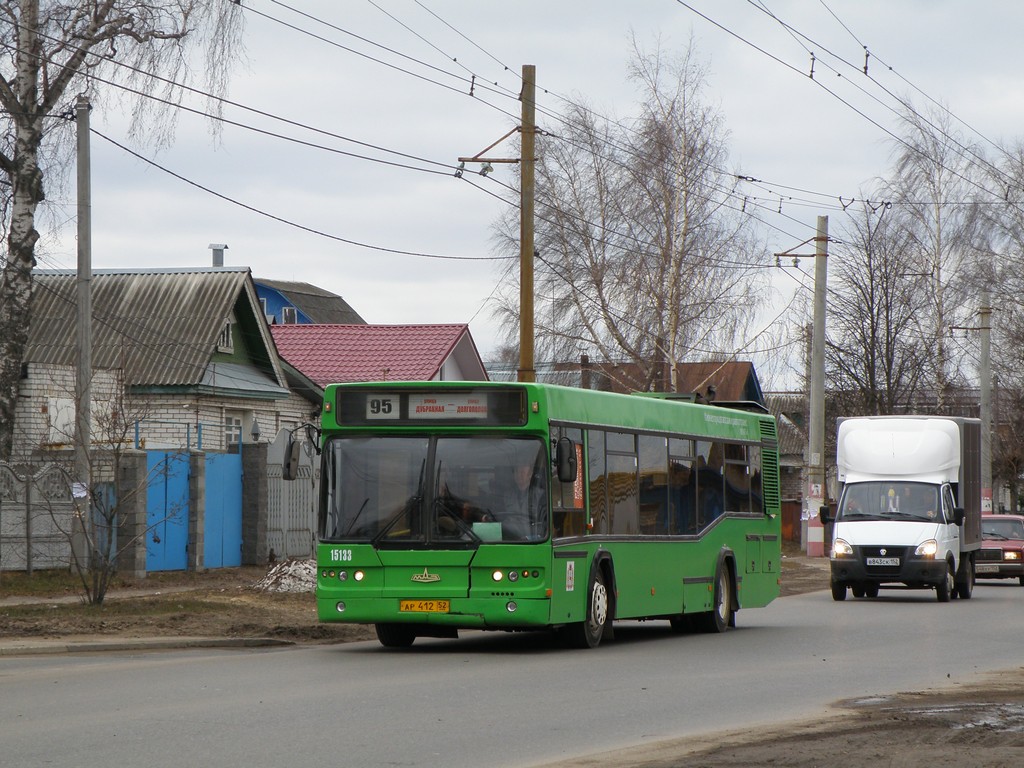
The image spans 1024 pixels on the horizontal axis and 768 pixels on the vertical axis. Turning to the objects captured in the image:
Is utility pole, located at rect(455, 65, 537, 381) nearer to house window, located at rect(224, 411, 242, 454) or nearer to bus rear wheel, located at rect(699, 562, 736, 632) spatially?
bus rear wheel, located at rect(699, 562, 736, 632)

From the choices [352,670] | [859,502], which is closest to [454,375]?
[859,502]

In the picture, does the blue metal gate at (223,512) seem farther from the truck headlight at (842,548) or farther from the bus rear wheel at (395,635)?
the bus rear wheel at (395,635)

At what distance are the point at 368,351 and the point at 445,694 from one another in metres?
33.1

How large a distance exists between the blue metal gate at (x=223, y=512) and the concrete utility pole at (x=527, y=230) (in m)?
6.17

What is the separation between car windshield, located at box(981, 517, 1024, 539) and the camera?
37969mm

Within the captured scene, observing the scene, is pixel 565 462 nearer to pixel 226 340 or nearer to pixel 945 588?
pixel 945 588

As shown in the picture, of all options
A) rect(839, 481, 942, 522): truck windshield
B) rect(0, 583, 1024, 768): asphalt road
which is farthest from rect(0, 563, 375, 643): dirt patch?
rect(839, 481, 942, 522): truck windshield

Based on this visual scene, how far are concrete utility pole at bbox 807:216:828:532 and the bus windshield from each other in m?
22.8

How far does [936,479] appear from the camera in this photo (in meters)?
29.2

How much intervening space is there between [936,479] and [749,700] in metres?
17.6

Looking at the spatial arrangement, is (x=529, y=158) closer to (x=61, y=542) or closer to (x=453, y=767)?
(x=61, y=542)

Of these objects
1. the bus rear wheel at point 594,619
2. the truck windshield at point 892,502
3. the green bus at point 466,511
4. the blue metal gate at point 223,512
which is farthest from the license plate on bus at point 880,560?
the bus rear wheel at point 594,619

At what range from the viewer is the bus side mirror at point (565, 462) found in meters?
16.0

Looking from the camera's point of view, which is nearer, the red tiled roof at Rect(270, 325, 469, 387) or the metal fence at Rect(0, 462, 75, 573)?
the metal fence at Rect(0, 462, 75, 573)
